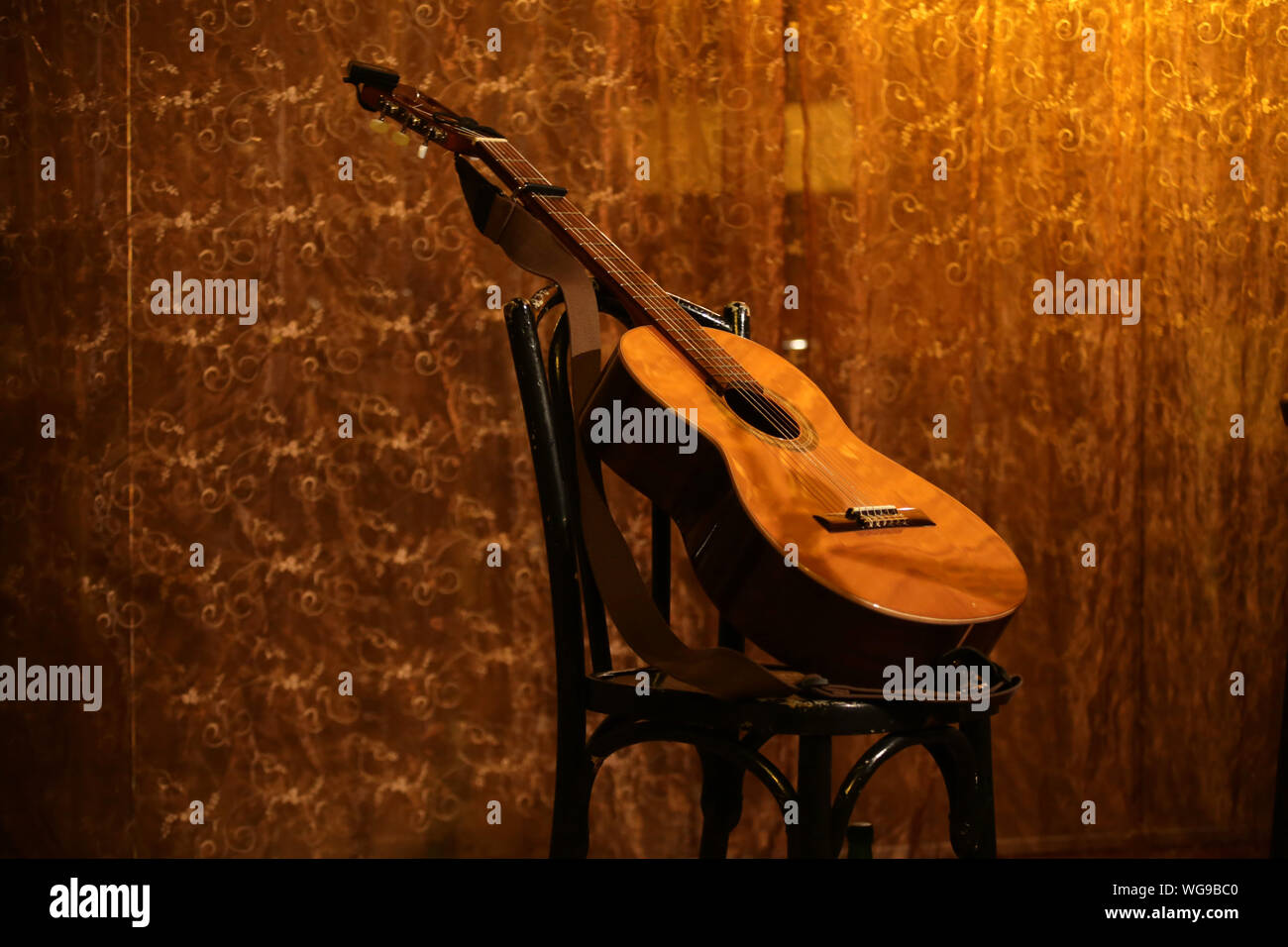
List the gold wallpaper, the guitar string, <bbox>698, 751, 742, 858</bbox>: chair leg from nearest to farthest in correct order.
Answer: the guitar string < <bbox>698, 751, 742, 858</bbox>: chair leg < the gold wallpaper

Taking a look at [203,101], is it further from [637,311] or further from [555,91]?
[637,311]

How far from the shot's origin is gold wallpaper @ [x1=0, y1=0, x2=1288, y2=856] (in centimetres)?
211

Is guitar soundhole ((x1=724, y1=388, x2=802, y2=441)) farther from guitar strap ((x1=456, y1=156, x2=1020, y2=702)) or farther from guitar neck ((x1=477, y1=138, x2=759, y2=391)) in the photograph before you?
guitar strap ((x1=456, y1=156, x2=1020, y2=702))

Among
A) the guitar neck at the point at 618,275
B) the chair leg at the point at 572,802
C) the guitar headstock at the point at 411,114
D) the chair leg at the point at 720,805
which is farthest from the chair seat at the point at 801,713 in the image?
the guitar headstock at the point at 411,114

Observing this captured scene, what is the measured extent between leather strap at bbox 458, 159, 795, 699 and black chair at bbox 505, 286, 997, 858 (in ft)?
0.09

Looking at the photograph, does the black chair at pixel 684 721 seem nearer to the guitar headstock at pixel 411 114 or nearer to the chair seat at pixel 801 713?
the chair seat at pixel 801 713

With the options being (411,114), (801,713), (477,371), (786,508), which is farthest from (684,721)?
(477,371)

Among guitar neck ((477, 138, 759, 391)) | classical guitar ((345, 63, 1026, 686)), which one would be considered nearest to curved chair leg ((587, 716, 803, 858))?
classical guitar ((345, 63, 1026, 686))

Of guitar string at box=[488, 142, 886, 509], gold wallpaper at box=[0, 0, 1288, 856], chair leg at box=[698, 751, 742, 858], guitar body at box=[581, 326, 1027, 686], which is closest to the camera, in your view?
guitar body at box=[581, 326, 1027, 686]

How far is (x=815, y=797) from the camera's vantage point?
1045 mm

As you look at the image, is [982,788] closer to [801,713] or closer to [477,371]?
[801,713]

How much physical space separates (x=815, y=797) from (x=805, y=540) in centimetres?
26

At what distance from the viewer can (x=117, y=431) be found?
2107 mm
